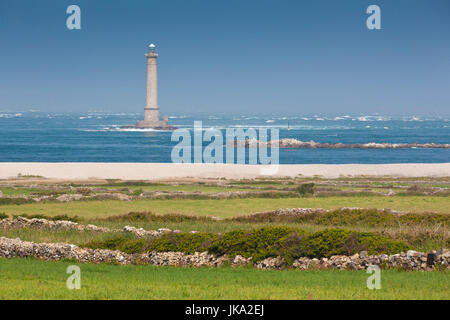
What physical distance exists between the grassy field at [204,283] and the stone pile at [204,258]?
2.94ft

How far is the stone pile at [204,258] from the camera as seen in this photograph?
58.3 ft

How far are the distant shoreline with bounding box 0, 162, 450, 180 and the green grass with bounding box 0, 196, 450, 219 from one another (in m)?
26.5

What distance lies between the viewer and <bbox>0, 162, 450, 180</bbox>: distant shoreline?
72125mm

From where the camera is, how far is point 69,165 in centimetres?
8294

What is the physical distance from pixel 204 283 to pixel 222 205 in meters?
25.0

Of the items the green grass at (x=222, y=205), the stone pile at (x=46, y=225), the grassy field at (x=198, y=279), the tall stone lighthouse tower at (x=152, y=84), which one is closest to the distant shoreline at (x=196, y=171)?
the green grass at (x=222, y=205)

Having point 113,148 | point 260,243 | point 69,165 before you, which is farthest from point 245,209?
point 113,148

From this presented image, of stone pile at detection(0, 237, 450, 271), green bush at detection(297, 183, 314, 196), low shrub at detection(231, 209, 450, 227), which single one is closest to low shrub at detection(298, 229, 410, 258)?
stone pile at detection(0, 237, 450, 271)

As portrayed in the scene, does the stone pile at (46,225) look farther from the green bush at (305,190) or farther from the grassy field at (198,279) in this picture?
the green bush at (305,190)

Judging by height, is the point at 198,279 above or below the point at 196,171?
above

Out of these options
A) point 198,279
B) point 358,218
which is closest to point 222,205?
point 358,218

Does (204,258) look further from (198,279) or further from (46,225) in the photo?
(46,225)

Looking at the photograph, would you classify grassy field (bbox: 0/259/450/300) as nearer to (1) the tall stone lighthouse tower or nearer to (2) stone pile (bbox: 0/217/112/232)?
(2) stone pile (bbox: 0/217/112/232)

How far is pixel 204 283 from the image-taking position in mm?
15312
